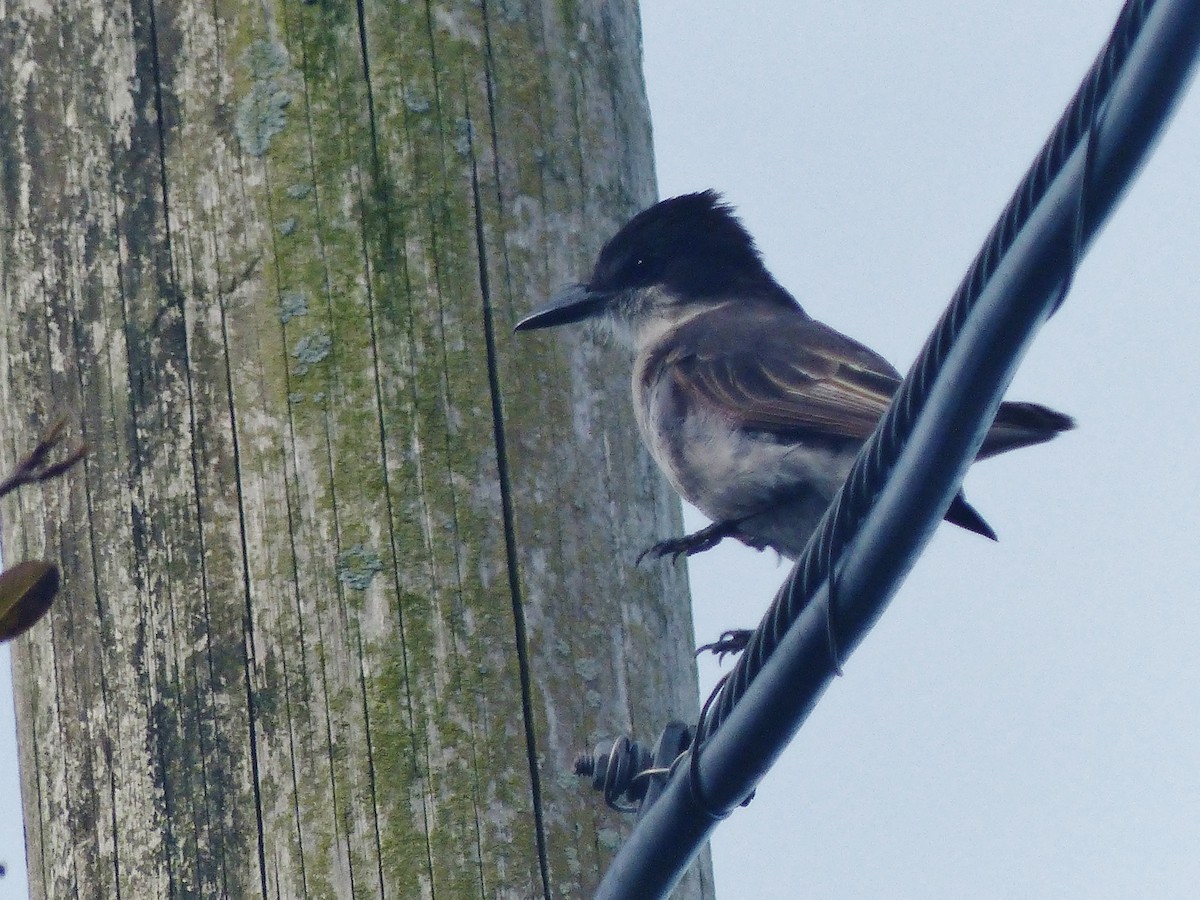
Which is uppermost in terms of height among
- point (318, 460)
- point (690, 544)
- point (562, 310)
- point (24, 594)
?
point (562, 310)

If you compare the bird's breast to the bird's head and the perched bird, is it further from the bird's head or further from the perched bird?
the bird's head

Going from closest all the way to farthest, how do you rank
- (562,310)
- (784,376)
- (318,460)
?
(318,460)
(562,310)
(784,376)

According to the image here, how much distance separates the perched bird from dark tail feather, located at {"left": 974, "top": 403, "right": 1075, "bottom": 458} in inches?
A: 0.5

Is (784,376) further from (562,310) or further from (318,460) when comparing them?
(318,460)

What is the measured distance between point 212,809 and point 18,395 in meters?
0.92

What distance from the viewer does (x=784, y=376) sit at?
4.25 m

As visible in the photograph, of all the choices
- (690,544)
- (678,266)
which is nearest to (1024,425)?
(690,544)

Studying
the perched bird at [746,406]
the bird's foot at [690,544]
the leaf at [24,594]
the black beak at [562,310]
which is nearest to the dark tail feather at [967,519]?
the perched bird at [746,406]

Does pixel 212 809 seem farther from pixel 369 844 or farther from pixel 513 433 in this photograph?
pixel 513 433

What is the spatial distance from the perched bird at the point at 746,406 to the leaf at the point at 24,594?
1.94 meters

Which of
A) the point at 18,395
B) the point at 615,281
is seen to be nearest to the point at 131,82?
the point at 18,395

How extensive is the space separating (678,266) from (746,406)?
1.33m

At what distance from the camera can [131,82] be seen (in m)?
3.72

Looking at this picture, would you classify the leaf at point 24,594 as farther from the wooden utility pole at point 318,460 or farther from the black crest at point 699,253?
the black crest at point 699,253
